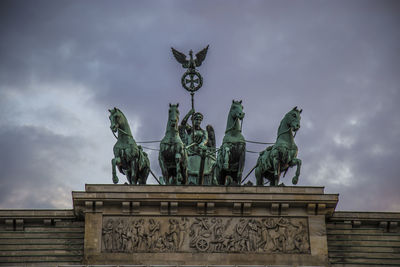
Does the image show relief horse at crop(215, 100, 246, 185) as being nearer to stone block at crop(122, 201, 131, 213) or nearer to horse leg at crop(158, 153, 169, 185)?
horse leg at crop(158, 153, 169, 185)

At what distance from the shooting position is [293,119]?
43125mm

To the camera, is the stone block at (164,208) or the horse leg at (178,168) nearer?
the stone block at (164,208)

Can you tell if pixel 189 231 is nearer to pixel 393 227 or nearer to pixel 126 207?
pixel 126 207

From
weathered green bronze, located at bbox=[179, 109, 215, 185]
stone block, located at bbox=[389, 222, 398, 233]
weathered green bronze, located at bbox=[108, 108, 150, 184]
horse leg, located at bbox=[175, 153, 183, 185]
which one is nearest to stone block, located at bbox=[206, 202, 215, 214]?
horse leg, located at bbox=[175, 153, 183, 185]

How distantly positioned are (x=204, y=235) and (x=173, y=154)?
127 inches

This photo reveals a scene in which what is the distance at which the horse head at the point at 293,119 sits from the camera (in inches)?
1694

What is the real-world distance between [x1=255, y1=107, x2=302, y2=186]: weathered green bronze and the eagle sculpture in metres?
4.75

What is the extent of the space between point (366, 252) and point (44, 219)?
410 inches

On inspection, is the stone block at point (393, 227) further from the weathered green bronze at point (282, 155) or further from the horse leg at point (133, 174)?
the horse leg at point (133, 174)

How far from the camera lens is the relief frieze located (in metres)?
40.7

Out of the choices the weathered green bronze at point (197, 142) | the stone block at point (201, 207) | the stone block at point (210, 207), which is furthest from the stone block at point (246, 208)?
the weathered green bronze at point (197, 142)

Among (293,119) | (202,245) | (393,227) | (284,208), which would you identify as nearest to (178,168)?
(202,245)

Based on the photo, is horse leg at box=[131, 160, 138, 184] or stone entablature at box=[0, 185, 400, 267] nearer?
stone entablature at box=[0, 185, 400, 267]

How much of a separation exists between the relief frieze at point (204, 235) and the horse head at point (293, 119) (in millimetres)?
3526
